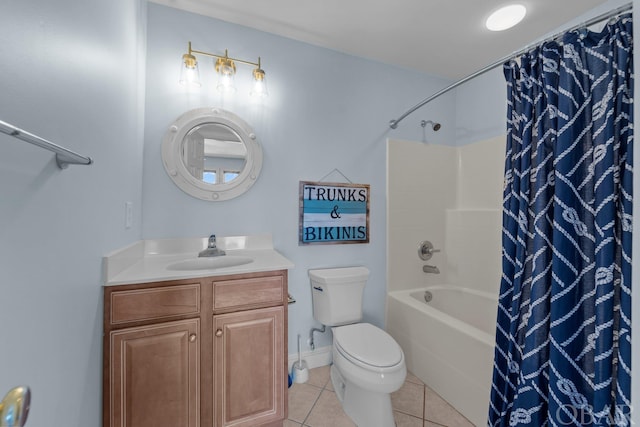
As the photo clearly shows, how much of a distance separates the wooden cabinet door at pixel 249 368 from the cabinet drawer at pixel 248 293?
0.13ft

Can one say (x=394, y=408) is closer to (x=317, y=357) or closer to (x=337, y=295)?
(x=317, y=357)

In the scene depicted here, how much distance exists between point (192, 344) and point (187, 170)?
104cm

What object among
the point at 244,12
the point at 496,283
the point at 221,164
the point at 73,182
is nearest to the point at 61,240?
the point at 73,182

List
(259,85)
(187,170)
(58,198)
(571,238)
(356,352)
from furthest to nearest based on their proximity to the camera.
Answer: (259,85), (187,170), (356,352), (571,238), (58,198)

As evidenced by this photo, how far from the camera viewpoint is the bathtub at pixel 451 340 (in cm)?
144

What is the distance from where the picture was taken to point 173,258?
1538 mm

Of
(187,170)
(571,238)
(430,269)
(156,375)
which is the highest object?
(187,170)

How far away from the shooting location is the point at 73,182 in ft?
2.62

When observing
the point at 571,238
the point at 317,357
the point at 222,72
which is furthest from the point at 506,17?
the point at 317,357

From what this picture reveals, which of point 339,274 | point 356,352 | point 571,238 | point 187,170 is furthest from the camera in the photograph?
point 339,274

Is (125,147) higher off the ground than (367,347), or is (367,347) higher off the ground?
(125,147)

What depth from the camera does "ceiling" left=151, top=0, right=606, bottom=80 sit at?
5.29 feet

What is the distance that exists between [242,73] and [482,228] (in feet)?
7.43

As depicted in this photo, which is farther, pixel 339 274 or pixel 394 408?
pixel 339 274
